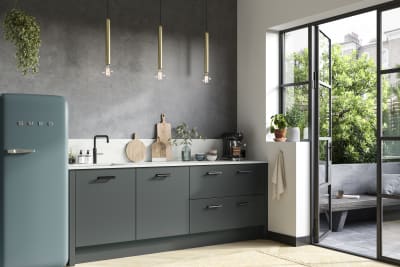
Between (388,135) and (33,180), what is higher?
(388,135)

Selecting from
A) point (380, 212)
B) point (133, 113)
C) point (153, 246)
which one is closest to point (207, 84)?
point (133, 113)

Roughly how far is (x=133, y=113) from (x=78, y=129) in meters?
0.62

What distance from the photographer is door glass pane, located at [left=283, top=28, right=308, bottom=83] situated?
5109 mm

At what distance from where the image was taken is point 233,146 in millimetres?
5344

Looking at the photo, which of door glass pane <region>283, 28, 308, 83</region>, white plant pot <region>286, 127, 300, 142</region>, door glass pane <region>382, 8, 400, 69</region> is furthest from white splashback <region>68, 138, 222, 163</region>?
door glass pane <region>382, 8, 400, 69</region>

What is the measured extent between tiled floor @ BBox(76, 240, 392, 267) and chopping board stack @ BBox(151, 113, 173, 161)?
1.04 meters

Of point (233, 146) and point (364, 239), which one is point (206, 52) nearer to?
point (233, 146)

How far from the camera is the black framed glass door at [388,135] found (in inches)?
162

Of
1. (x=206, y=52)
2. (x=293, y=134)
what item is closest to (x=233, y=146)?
(x=293, y=134)

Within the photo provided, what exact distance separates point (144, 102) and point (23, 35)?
146cm

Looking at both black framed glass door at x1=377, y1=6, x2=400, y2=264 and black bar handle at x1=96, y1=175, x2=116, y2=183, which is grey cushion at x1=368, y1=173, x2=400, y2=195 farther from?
black bar handle at x1=96, y1=175, x2=116, y2=183

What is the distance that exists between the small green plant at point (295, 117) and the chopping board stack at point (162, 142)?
1.32 meters

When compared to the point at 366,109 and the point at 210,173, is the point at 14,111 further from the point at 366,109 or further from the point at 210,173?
the point at 366,109

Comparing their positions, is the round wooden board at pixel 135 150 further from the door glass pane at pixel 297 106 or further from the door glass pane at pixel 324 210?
the door glass pane at pixel 324 210
